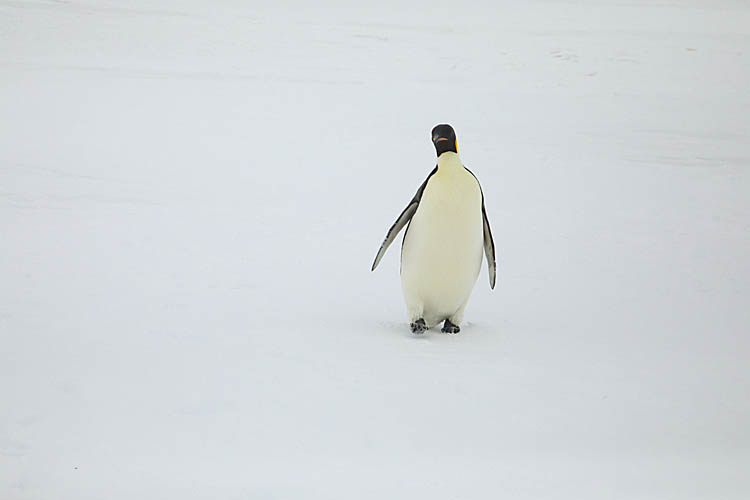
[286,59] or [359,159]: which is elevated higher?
[286,59]

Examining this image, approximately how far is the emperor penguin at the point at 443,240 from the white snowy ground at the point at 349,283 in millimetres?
134

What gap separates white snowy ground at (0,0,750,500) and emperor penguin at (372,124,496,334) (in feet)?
0.44

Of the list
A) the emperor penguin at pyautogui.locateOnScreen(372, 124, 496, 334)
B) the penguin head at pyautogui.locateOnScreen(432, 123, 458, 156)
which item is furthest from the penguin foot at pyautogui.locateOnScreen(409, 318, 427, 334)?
the penguin head at pyautogui.locateOnScreen(432, 123, 458, 156)

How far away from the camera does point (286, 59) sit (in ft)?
35.6

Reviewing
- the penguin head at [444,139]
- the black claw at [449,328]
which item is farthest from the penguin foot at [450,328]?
the penguin head at [444,139]

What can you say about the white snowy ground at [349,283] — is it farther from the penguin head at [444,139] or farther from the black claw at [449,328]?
the penguin head at [444,139]

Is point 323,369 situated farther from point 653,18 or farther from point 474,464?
point 653,18

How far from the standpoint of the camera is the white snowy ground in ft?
7.89

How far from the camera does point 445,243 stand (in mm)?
3221

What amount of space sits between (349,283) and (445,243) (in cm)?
99

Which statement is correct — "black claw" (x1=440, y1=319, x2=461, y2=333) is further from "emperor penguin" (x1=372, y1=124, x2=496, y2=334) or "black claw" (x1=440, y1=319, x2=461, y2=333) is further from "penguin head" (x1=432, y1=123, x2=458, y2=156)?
"penguin head" (x1=432, y1=123, x2=458, y2=156)

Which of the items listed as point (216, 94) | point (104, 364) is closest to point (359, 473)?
point (104, 364)

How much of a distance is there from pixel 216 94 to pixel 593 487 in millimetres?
7406

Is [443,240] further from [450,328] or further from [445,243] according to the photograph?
[450,328]
